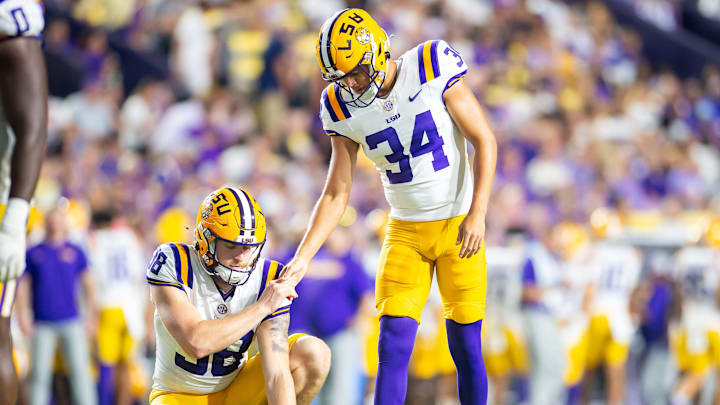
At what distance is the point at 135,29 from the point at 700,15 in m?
11.1

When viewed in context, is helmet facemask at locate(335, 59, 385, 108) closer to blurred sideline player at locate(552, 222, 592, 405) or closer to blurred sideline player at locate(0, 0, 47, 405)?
blurred sideline player at locate(0, 0, 47, 405)

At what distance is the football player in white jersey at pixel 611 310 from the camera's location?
30.3 ft

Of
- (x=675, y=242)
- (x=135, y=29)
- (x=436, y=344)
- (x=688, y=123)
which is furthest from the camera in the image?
(x=688, y=123)

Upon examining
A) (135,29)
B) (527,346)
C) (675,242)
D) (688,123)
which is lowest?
(527,346)


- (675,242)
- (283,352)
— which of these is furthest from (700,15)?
(283,352)

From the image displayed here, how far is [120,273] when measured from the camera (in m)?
8.26

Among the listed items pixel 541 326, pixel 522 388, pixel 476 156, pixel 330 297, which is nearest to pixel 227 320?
pixel 476 156

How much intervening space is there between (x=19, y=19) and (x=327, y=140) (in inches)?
322

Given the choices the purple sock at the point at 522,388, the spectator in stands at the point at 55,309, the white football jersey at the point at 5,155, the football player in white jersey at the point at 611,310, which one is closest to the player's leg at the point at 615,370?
the football player in white jersey at the point at 611,310

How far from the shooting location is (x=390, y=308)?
4445 millimetres

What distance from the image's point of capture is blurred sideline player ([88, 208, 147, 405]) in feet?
27.0

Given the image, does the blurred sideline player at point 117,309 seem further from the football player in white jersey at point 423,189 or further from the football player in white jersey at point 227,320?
the football player in white jersey at point 423,189

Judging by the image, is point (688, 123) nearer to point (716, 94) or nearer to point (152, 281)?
point (716, 94)

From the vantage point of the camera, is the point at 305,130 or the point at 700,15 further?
the point at 700,15
